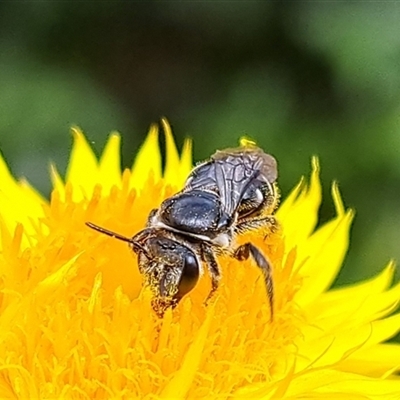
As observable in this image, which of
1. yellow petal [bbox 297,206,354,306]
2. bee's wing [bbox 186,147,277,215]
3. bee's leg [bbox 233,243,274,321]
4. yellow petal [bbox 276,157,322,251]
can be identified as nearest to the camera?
bee's leg [bbox 233,243,274,321]

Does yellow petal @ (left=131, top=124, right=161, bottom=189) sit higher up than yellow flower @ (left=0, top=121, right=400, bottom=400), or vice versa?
yellow petal @ (left=131, top=124, right=161, bottom=189)

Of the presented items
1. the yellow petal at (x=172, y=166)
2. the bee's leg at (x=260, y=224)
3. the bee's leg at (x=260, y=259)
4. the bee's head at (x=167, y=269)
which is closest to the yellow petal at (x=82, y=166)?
the yellow petal at (x=172, y=166)

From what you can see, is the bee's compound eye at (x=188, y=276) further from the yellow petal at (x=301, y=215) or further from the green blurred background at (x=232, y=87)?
the green blurred background at (x=232, y=87)

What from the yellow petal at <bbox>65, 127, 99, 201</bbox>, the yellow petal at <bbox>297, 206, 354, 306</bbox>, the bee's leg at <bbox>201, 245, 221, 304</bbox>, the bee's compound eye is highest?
the yellow petal at <bbox>65, 127, 99, 201</bbox>

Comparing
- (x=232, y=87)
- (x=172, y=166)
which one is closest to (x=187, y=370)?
(x=172, y=166)

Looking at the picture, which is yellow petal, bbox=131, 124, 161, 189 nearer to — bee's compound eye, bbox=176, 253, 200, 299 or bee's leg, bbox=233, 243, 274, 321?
bee's leg, bbox=233, 243, 274, 321

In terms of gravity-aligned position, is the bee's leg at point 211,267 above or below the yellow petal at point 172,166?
below

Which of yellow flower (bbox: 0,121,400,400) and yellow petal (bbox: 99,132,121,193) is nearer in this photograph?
yellow flower (bbox: 0,121,400,400)

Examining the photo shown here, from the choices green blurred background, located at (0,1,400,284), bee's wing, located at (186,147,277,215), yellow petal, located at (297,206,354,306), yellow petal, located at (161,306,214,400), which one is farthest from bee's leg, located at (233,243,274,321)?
green blurred background, located at (0,1,400,284)

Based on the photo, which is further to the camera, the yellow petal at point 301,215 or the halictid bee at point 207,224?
the yellow petal at point 301,215
